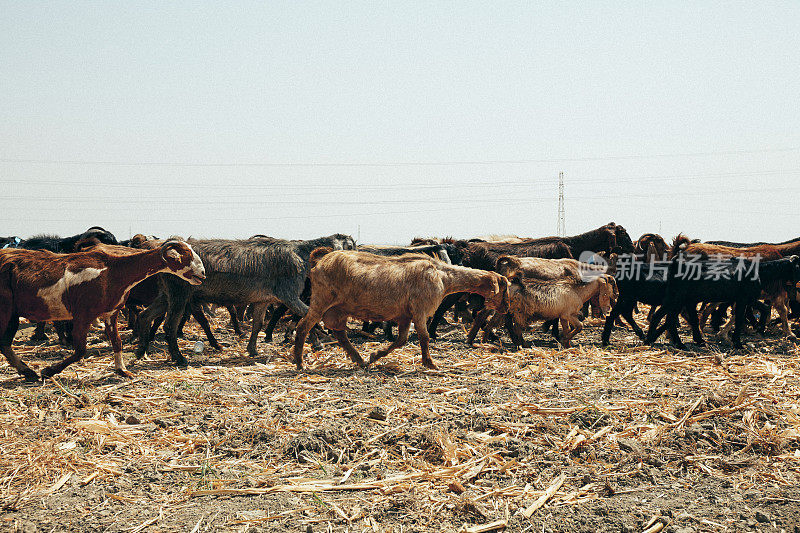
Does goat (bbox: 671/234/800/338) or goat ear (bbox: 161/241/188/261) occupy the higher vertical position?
goat ear (bbox: 161/241/188/261)

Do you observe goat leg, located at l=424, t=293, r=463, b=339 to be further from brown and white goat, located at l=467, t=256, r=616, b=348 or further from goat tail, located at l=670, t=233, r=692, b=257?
goat tail, located at l=670, t=233, r=692, b=257

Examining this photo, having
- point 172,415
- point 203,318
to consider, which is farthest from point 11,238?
point 172,415

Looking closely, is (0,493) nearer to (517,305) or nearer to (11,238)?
(517,305)

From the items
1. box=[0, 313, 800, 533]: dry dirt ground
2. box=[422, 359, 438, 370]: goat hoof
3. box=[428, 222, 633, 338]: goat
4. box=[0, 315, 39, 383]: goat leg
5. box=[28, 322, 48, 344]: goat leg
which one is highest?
box=[428, 222, 633, 338]: goat

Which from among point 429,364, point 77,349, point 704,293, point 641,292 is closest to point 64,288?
point 77,349

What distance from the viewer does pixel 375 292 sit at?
32.1 feet

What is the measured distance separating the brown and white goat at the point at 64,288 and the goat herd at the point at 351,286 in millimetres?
16

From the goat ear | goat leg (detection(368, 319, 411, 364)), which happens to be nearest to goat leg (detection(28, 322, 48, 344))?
the goat ear

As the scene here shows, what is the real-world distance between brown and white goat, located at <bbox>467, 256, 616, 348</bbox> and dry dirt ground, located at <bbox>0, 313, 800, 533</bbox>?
239 centimetres

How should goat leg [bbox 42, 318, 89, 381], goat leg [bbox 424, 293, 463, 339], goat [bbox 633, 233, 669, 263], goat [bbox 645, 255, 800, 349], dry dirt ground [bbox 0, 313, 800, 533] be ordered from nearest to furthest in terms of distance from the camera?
dry dirt ground [bbox 0, 313, 800, 533] < goat leg [bbox 42, 318, 89, 381] < goat [bbox 645, 255, 800, 349] < goat leg [bbox 424, 293, 463, 339] < goat [bbox 633, 233, 669, 263]

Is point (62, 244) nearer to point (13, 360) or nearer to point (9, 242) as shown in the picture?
point (9, 242)

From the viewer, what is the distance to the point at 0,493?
17.1 ft

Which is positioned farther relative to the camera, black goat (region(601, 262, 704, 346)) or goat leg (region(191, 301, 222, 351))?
black goat (region(601, 262, 704, 346))

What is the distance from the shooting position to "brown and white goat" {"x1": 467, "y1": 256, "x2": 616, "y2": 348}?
11914mm
